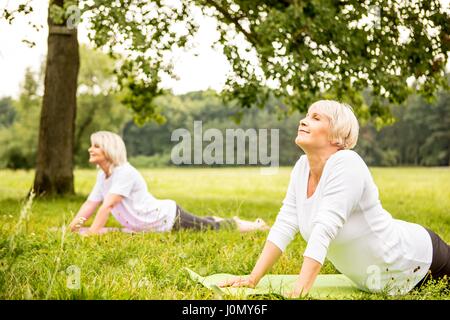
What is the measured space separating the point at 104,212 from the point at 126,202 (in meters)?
0.44

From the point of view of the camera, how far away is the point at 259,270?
4254mm

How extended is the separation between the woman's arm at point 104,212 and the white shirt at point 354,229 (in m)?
3.22

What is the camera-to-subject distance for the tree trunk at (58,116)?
Answer: 1308 cm

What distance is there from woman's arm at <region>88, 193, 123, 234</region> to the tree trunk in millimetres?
6055

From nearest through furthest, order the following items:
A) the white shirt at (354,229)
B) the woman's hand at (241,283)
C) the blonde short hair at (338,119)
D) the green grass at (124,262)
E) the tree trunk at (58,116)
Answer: the green grass at (124,262) < the white shirt at (354,229) < the blonde short hair at (338,119) < the woman's hand at (241,283) < the tree trunk at (58,116)

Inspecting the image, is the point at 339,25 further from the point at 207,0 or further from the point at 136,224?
the point at 136,224

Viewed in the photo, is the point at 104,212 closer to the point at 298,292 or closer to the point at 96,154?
the point at 96,154

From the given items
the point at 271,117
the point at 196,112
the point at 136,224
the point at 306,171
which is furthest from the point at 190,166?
the point at 306,171

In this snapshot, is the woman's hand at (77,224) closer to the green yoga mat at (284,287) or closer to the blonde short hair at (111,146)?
the blonde short hair at (111,146)

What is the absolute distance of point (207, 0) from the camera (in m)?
12.7

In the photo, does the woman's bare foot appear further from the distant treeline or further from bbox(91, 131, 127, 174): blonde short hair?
the distant treeline

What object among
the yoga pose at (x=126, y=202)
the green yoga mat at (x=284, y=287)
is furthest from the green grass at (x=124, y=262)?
the yoga pose at (x=126, y=202)

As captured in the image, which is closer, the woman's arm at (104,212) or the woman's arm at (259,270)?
the woman's arm at (259,270)
